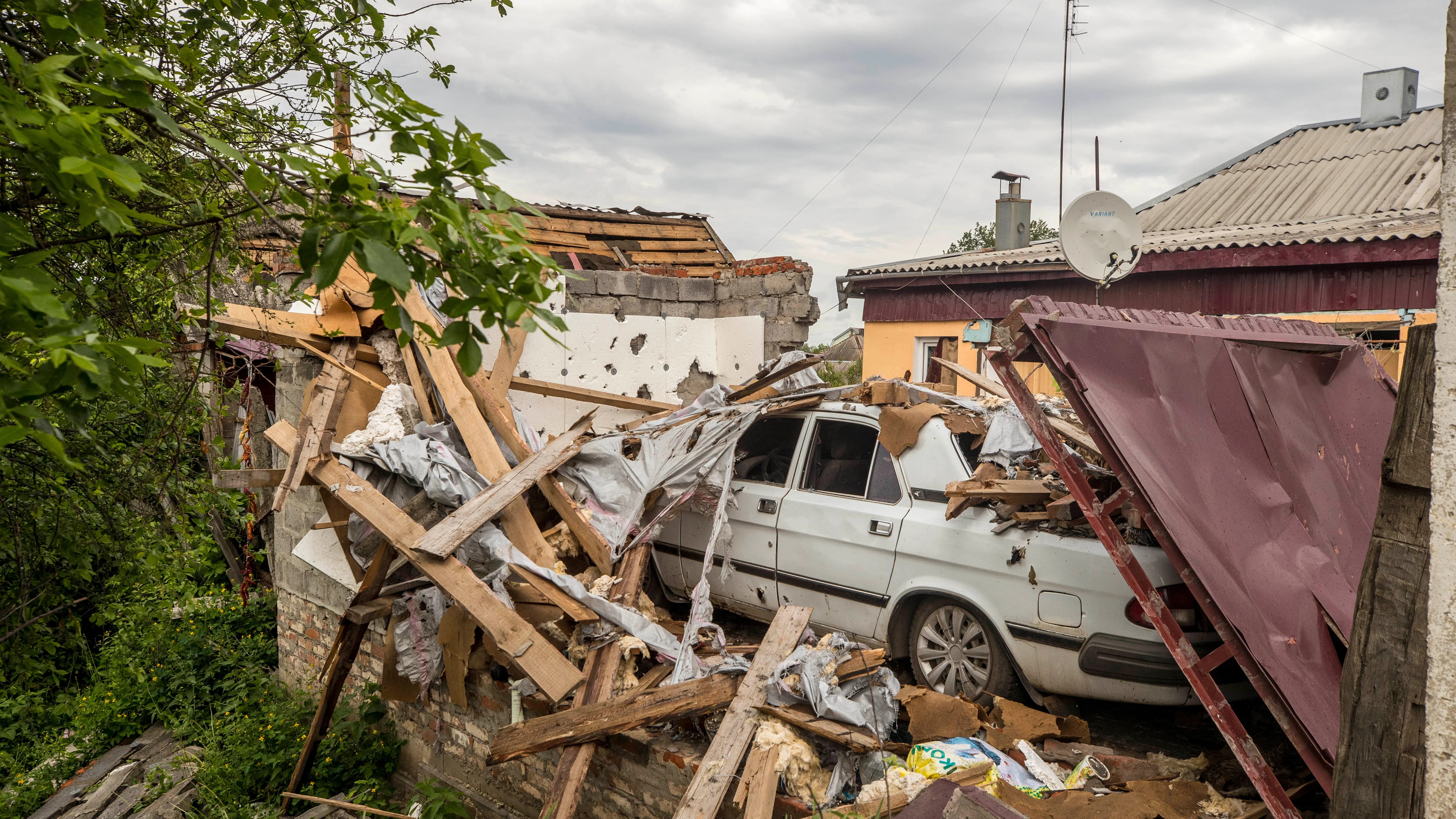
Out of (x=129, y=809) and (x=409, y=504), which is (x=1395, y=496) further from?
(x=129, y=809)

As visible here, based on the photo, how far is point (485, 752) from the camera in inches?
229

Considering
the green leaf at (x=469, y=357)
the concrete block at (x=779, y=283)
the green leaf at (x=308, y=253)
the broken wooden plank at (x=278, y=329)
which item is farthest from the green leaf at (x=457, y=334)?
the concrete block at (x=779, y=283)

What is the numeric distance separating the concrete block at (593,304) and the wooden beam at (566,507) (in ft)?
5.66

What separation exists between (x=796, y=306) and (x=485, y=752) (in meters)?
4.61

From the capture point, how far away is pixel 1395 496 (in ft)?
7.01

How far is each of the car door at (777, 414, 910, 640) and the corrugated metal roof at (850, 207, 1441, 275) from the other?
4.17m

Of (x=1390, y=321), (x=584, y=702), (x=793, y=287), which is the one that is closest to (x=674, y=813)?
(x=584, y=702)

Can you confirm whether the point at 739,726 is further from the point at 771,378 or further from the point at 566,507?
the point at 771,378

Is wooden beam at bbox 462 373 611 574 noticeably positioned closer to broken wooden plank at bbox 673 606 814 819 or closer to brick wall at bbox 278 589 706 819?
brick wall at bbox 278 589 706 819

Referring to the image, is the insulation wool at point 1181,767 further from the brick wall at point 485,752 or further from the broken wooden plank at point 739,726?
the brick wall at point 485,752

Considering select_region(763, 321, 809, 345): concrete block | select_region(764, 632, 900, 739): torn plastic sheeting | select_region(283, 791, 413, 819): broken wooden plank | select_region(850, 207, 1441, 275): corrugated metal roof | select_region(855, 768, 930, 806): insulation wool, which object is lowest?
select_region(283, 791, 413, 819): broken wooden plank

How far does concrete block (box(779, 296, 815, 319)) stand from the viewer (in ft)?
27.1

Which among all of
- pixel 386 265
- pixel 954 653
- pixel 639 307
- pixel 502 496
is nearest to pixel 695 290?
pixel 639 307

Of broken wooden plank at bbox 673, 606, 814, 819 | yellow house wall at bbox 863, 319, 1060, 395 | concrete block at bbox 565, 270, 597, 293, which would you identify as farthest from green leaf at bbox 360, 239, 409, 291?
yellow house wall at bbox 863, 319, 1060, 395
